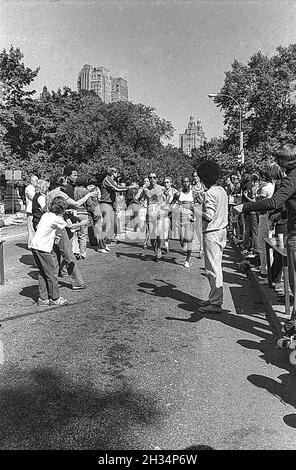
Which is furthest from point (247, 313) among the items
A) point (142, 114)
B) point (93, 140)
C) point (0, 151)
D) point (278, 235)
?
point (142, 114)

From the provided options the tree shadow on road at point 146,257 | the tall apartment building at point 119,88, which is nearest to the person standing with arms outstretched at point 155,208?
the tree shadow on road at point 146,257

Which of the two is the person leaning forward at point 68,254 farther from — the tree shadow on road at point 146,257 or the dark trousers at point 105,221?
the dark trousers at point 105,221

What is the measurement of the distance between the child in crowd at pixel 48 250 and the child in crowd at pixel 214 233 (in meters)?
2.01

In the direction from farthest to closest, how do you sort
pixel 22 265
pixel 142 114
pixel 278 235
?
pixel 142 114, pixel 22 265, pixel 278 235

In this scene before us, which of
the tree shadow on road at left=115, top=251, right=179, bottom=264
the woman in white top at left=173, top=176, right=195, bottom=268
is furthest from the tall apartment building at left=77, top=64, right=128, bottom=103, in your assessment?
the woman in white top at left=173, top=176, right=195, bottom=268

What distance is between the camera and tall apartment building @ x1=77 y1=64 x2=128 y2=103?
218 ft

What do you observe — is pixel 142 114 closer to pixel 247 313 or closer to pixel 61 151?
pixel 61 151

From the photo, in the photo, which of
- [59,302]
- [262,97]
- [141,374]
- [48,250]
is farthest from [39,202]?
[262,97]

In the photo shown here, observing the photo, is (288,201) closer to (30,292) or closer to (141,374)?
(141,374)

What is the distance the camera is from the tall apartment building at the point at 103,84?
6638 cm

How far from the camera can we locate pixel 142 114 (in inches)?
2391

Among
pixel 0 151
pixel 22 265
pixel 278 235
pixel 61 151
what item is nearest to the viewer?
pixel 278 235
